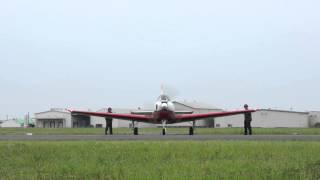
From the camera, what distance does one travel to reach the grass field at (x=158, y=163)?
9.51 meters

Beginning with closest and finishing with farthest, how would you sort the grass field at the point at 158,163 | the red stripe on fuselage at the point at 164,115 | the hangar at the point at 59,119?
the grass field at the point at 158,163, the red stripe on fuselage at the point at 164,115, the hangar at the point at 59,119

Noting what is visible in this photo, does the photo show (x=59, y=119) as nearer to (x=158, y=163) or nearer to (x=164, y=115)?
(x=164, y=115)

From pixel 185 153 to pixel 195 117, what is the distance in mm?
30568

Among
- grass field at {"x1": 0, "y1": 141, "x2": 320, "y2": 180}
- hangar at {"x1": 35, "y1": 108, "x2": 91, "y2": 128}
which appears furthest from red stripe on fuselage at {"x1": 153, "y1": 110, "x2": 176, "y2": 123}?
hangar at {"x1": 35, "y1": 108, "x2": 91, "y2": 128}

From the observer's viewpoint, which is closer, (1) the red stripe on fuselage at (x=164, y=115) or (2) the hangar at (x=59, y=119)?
(1) the red stripe on fuselage at (x=164, y=115)

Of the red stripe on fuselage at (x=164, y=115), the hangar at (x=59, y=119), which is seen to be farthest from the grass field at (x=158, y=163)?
the hangar at (x=59, y=119)

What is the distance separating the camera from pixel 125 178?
9.12 metres

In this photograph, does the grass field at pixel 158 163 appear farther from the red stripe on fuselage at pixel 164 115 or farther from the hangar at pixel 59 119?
the hangar at pixel 59 119

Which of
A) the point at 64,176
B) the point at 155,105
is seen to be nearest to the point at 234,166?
the point at 64,176

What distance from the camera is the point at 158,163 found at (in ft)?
37.5

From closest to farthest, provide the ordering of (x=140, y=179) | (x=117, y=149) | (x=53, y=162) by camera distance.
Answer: (x=140, y=179)
(x=53, y=162)
(x=117, y=149)

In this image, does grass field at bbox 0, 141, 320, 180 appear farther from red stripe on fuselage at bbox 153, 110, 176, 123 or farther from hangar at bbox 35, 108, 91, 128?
hangar at bbox 35, 108, 91, 128

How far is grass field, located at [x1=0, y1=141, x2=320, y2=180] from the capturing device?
9.51 meters

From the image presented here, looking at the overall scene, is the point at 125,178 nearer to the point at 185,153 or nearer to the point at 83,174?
the point at 83,174
